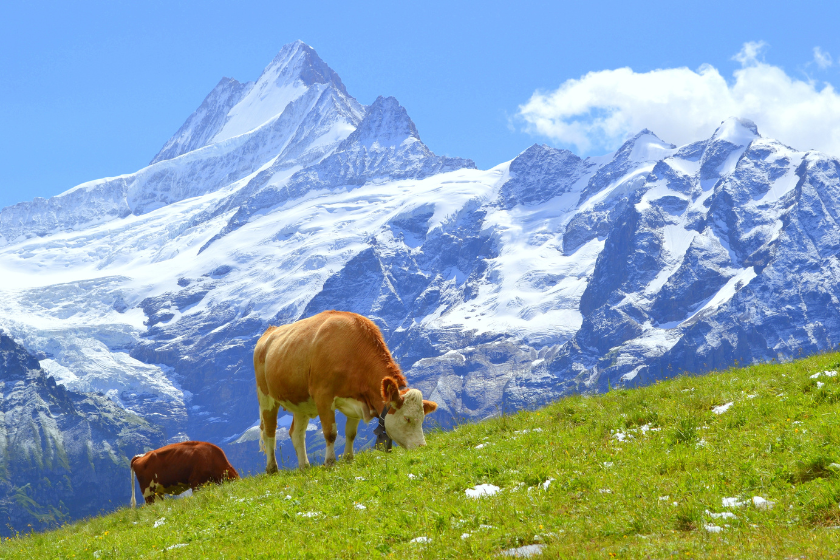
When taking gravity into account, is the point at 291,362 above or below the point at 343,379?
above

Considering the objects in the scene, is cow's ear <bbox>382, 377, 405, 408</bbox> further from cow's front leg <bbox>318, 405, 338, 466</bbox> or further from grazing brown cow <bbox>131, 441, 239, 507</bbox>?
grazing brown cow <bbox>131, 441, 239, 507</bbox>

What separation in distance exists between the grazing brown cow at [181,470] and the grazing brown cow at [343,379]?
780 cm

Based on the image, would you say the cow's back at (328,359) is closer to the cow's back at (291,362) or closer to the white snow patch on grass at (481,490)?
the cow's back at (291,362)

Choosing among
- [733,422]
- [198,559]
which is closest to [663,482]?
[733,422]

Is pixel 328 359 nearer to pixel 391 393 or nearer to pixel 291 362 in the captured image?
pixel 291 362

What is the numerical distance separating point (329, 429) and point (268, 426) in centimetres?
360

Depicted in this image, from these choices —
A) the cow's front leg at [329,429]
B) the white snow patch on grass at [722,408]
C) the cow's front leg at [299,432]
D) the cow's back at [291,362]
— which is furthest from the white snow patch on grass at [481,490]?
the cow's front leg at [299,432]

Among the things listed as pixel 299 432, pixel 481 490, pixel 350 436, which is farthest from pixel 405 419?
pixel 481 490

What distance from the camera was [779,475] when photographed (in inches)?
389

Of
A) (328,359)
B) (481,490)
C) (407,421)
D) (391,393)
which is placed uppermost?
(328,359)

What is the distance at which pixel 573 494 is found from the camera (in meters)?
10.6

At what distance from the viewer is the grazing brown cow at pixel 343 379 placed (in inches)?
648

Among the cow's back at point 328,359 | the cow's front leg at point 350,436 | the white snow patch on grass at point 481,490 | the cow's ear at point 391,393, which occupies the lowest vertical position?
the white snow patch on grass at point 481,490

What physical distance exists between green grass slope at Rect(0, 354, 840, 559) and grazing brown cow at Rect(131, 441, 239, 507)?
8.54 meters
